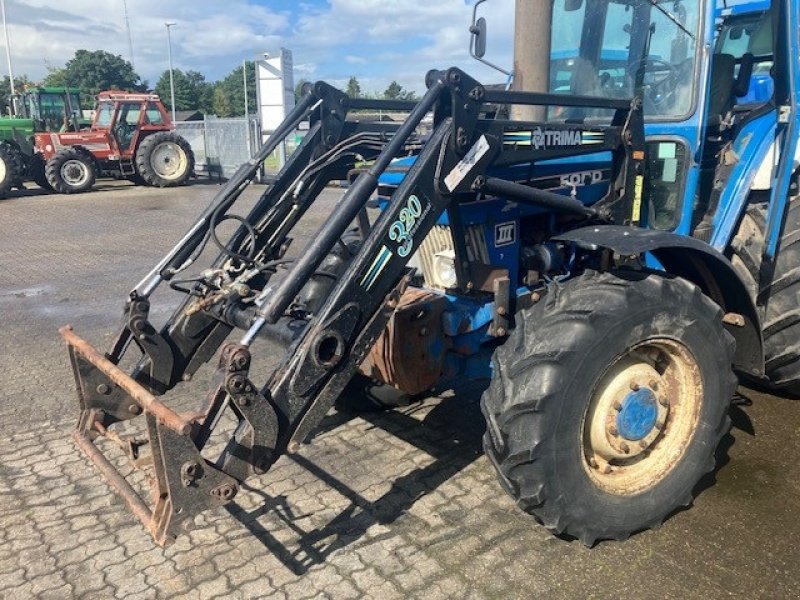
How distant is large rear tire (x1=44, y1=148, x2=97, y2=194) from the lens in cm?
1852

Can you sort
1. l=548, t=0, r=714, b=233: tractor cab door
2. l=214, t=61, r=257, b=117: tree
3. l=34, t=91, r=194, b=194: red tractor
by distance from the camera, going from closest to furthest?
1. l=548, t=0, r=714, b=233: tractor cab door
2. l=34, t=91, r=194, b=194: red tractor
3. l=214, t=61, r=257, b=117: tree

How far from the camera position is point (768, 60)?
445 centimetres

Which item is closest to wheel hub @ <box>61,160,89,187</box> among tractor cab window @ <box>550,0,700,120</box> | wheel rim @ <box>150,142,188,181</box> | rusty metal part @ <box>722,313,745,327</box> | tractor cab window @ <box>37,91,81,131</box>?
wheel rim @ <box>150,142,188,181</box>

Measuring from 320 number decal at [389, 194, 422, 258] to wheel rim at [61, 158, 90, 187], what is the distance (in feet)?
59.7

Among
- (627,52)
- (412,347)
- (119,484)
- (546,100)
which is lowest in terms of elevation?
(119,484)

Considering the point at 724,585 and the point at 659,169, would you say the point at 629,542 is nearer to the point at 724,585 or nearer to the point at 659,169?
the point at 724,585

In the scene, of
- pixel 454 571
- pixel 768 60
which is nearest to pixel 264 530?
pixel 454 571

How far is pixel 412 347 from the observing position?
3521 mm

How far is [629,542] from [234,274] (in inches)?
92.7

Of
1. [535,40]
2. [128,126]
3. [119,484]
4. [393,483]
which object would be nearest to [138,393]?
[119,484]

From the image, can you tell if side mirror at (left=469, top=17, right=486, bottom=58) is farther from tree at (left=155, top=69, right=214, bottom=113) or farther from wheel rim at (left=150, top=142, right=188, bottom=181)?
tree at (left=155, top=69, right=214, bottom=113)

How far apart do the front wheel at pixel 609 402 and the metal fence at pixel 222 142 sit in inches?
736

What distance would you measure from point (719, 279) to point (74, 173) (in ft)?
61.5

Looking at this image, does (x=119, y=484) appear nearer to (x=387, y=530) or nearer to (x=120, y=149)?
(x=387, y=530)
